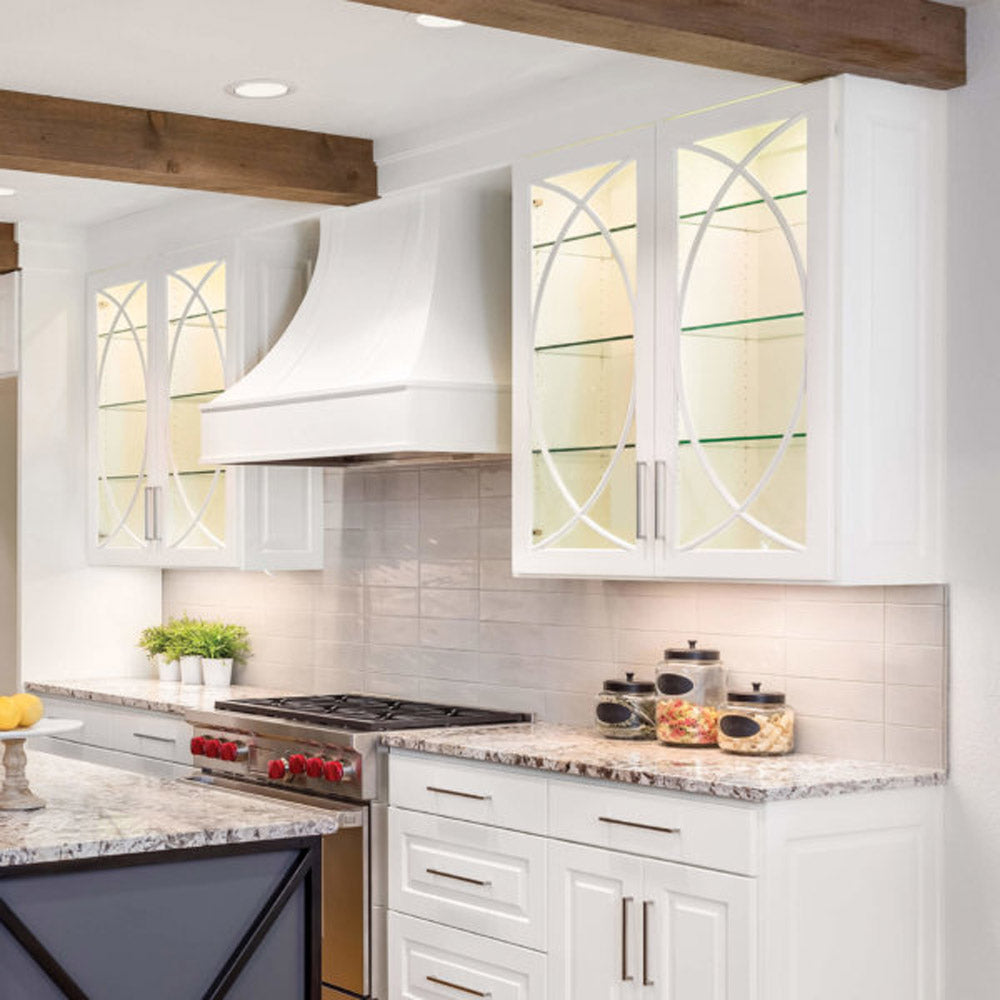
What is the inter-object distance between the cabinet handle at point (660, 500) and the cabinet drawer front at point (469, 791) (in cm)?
66

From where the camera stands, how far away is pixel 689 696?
422 centimetres

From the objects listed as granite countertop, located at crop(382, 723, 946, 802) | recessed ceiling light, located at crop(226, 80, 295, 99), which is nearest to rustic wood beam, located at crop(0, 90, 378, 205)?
recessed ceiling light, located at crop(226, 80, 295, 99)

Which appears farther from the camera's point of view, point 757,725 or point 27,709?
point 757,725

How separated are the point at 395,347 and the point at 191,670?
2039 mm

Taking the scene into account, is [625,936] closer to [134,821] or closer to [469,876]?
[469,876]

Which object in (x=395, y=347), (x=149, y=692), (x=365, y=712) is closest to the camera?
(x=395, y=347)

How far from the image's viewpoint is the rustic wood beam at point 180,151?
15.0ft

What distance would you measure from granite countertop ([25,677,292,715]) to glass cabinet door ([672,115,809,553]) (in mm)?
2164

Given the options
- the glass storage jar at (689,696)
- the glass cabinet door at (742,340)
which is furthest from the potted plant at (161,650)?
the glass cabinet door at (742,340)

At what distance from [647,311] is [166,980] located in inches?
74.5

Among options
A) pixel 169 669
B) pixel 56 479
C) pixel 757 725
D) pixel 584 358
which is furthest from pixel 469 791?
pixel 56 479

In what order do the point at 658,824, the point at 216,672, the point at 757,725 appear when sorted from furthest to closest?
the point at 216,672, the point at 757,725, the point at 658,824

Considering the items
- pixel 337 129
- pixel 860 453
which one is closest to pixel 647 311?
pixel 860 453

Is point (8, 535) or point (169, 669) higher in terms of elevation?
point (8, 535)
